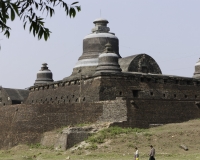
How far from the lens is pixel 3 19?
5762mm

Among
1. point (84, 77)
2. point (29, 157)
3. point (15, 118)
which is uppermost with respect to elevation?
point (84, 77)

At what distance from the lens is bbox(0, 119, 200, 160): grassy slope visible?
22.5m

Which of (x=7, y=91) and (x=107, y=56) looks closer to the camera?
(x=107, y=56)

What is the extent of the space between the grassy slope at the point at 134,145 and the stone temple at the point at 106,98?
1915mm

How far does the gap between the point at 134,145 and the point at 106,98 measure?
6795 millimetres

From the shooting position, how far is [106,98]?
98.8 feet

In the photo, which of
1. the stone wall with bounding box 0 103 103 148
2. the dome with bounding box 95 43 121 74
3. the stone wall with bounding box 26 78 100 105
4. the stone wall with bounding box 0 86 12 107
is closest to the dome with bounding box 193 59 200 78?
the dome with bounding box 95 43 121 74

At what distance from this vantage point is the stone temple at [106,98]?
2808 centimetres

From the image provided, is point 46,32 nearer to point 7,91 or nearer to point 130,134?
point 130,134

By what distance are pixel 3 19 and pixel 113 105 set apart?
22.2 meters

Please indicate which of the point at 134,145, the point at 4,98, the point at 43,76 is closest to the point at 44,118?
the point at 134,145

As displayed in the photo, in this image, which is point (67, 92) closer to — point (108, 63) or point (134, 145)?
point (108, 63)

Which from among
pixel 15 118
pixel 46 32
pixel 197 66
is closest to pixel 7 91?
pixel 15 118

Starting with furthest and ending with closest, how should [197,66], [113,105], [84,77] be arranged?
[197,66], [84,77], [113,105]
